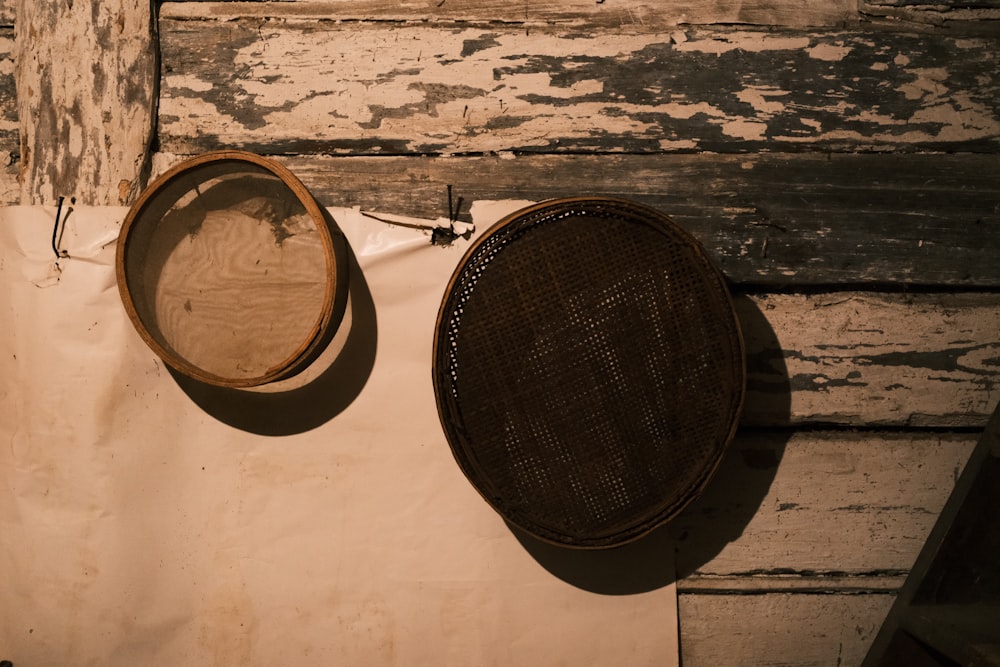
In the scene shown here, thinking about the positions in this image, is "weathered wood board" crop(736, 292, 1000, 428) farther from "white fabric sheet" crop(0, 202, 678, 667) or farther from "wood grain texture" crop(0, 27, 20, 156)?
"wood grain texture" crop(0, 27, 20, 156)

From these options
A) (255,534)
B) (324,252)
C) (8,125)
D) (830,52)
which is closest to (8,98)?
(8,125)

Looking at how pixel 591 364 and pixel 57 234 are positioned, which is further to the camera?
pixel 57 234

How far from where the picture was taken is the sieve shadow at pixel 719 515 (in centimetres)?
108

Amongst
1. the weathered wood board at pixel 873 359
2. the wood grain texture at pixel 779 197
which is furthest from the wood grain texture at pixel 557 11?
the weathered wood board at pixel 873 359

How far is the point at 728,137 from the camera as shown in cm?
108

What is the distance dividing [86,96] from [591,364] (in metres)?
0.91

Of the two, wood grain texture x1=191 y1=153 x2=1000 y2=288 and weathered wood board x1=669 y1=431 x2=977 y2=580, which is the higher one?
wood grain texture x1=191 y1=153 x2=1000 y2=288

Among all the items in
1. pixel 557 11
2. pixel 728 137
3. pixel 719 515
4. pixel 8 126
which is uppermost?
pixel 557 11

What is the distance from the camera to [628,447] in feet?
3.13

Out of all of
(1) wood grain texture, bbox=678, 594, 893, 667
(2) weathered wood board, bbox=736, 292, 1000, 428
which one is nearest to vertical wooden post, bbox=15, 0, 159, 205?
(2) weathered wood board, bbox=736, 292, 1000, 428

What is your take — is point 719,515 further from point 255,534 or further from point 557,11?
point 557,11

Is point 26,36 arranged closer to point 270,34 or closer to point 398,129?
point 270,34

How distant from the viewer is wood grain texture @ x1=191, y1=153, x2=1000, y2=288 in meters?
1.07

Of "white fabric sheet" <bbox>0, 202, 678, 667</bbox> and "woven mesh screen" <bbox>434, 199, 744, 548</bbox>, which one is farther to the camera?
"white fabric sheet" <bbox>0, 202, 678, 667</bbox>
